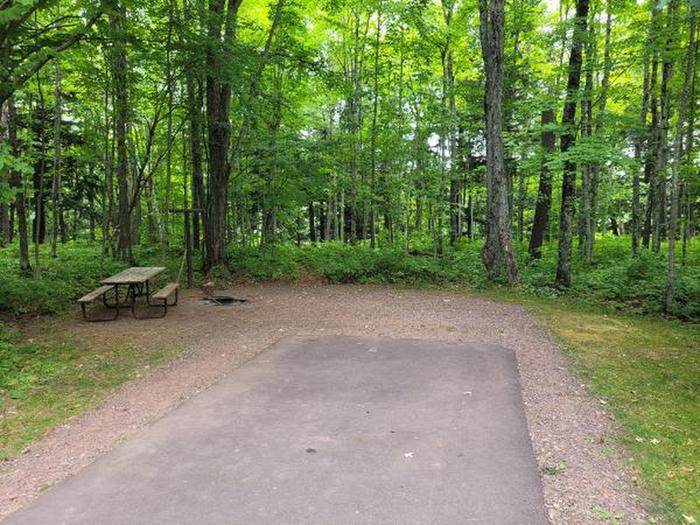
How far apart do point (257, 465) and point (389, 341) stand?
3.57m

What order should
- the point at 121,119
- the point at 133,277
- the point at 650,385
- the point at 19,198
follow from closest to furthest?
the point at 650,385
the point at 133,277
the point at 19,198
the point at 121,119

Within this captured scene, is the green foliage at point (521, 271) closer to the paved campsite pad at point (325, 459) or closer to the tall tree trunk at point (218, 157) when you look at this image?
the tall tree trunk at point (218, 157)

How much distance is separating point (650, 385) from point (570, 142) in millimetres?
7446

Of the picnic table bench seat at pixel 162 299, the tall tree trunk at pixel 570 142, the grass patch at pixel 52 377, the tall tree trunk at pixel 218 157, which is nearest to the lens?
the grass patch at pixel 52 377

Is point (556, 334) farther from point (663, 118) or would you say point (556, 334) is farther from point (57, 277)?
point (57, 277)

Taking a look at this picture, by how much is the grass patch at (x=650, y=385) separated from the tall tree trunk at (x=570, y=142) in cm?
225

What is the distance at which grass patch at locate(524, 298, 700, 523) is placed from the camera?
3.08 meters

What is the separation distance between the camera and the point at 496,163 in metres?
11.1

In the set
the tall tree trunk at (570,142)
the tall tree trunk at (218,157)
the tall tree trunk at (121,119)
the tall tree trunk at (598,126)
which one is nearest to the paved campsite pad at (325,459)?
the tall tree trunk at (570,142)

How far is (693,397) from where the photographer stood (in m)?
4.64

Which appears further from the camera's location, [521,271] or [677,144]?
[521,271]

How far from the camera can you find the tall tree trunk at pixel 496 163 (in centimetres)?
1077

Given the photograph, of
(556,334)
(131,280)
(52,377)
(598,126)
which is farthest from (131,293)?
(598,126)

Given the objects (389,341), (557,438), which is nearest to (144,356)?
(389,341)
